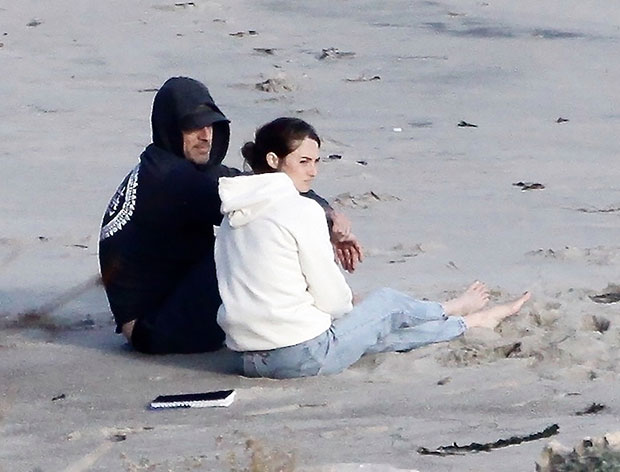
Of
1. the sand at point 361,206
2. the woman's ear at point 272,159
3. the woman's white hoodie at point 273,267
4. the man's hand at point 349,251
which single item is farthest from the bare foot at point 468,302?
the woman's ear at point 272,159

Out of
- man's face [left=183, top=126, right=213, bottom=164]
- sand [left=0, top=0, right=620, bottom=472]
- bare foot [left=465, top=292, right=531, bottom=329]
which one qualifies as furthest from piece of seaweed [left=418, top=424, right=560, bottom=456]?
man's face [left=183, top=126, right=213, bottom=164]

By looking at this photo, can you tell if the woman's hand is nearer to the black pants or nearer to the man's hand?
the man's hand

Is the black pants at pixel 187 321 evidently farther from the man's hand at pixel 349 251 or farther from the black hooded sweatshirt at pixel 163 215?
the man's hand at pixel 349 251

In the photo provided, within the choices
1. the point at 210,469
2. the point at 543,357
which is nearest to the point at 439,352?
the point at 543,357

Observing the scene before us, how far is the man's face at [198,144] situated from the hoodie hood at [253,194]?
494 millimetres

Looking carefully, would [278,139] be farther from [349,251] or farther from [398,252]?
[398,252]

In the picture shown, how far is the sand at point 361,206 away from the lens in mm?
4293

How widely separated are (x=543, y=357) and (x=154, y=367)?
57.7 inches

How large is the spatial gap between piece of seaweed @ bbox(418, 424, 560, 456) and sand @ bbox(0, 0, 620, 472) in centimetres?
5

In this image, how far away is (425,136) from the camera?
9.34m

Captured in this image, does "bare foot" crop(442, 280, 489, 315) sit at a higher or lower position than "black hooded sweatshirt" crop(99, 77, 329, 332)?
lower

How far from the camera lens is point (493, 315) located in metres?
5.41

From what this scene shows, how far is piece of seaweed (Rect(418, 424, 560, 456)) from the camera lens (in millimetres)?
3891

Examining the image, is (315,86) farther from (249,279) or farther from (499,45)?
(249,279)
